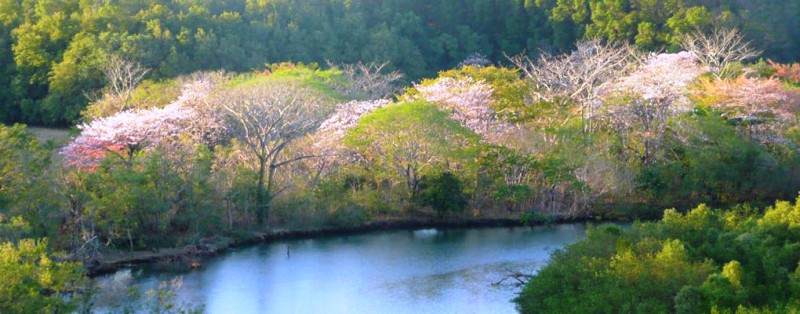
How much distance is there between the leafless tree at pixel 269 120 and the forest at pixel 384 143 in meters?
0.12

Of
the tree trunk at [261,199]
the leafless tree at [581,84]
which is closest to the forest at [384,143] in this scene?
the tree trunk at [261,199]

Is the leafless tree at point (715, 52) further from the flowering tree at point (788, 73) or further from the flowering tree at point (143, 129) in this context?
the flowering tree at point (143, 129)

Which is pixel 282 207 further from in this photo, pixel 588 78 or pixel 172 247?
pixel 588 78

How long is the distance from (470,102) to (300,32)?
658 inches

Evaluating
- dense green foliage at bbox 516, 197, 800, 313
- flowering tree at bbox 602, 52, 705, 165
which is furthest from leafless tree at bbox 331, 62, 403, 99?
dense green foliage at bbox 516, 197, 800, 313

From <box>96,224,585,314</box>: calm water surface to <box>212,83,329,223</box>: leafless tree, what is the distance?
2.64 meters

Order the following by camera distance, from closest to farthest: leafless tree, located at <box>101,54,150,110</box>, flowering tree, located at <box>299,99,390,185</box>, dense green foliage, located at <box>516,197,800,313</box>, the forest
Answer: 1. dense green foliage, located at <box>516,197,800,313</box>
2. the forest
3. flowering tree, located at <box>299,99,390,185</box>
4. leafless tree, located at <box>101,54,150,110</box>

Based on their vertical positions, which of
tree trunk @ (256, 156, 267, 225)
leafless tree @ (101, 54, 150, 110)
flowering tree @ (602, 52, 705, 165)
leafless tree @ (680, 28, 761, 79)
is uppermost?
leafless tree @ (680, 28, 761, 79)

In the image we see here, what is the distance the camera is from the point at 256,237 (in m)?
34.5

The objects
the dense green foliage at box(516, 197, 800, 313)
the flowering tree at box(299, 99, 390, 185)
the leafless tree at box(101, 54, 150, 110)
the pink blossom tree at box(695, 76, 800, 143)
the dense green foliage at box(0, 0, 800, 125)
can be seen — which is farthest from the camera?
the dense green foliage at box(0, 0, 800, 125)

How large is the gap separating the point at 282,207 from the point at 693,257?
15823 millimetres

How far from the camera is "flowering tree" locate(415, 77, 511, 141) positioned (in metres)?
40.6

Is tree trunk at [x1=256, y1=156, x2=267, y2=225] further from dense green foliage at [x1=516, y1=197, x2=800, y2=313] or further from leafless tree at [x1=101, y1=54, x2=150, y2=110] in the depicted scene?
dense green foliage at [x1=516, y1=197, x2=800, y2=313]

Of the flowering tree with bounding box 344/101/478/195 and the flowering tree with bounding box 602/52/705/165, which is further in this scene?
the flowering tree with bounding box 602/52/705/165
